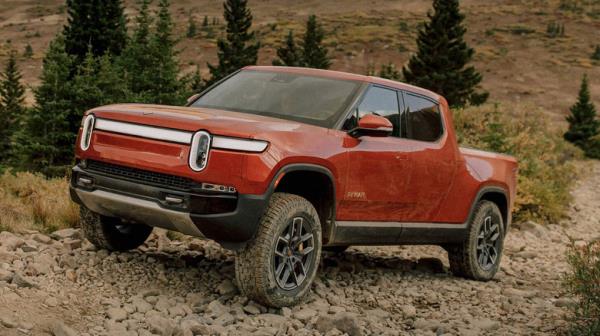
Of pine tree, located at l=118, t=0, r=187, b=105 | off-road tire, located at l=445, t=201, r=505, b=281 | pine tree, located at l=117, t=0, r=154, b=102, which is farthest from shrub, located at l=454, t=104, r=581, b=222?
pine tree, located at l=117, t=0, r=154, b=102

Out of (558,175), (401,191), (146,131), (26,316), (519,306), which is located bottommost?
(558,175)

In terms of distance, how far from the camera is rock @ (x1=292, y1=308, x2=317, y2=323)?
5.16 meters

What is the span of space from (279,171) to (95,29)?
46982mm

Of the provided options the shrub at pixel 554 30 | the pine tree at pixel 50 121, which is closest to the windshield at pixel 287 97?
the pine tree at pixel 50 121

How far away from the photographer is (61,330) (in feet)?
13.7

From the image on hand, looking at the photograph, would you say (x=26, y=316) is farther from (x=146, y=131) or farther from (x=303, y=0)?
(x=303, y=0)

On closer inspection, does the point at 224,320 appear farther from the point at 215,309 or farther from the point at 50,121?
the point at 50,121

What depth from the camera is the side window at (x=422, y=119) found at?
6598 mm

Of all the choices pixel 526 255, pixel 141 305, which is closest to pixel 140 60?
pixel 526 255

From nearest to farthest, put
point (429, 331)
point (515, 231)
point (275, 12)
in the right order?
point (429, 331), point (515, 231), point (275, 12)

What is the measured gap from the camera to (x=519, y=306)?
20.9ft

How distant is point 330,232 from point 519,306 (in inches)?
79.9

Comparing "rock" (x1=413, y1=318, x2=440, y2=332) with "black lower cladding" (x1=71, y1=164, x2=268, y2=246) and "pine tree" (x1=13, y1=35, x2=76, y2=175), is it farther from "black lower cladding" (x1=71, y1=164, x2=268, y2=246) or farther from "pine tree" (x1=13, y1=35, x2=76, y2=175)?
"pine tree" (x1=13, y1=35, x2=76, y2=175)

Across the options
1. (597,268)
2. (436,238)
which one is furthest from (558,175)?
(597,268)
